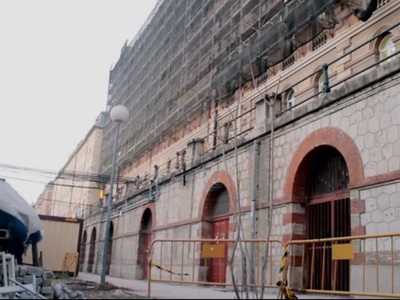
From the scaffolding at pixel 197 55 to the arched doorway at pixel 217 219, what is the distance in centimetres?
455

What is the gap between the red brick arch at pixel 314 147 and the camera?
9242mm

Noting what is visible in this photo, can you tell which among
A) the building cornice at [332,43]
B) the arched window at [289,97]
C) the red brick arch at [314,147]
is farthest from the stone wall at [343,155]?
the arched window at [289,97]

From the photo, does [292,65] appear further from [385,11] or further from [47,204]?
[47,204]

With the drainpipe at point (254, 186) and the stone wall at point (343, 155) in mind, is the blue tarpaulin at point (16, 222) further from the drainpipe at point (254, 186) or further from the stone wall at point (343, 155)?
the drainpipe at point (254, 186)

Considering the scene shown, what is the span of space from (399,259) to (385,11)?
11.7 m

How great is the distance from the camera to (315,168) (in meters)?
11.0

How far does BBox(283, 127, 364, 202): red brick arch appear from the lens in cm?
924

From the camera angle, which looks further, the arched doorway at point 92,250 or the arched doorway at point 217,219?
the arched doorway at point 92,250

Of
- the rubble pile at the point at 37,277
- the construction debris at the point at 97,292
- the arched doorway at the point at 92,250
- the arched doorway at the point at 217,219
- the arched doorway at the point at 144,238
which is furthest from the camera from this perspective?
the arched doorway at the point at 92,250

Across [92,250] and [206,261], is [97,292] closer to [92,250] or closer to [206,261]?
[206,261]

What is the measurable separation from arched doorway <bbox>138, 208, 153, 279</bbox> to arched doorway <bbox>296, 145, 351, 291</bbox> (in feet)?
37.0

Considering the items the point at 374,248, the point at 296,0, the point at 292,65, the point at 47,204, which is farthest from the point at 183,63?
the point at 47,204

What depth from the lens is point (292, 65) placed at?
21641 mm

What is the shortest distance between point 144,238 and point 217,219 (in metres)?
7.84
